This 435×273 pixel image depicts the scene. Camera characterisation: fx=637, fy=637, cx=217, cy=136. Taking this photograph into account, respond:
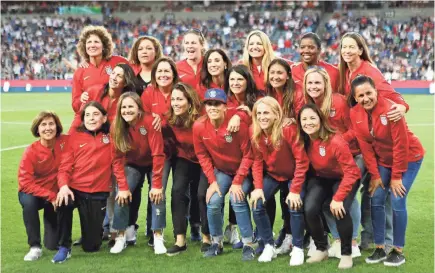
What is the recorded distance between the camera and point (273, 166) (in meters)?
6.11

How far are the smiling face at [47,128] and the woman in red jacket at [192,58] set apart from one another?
151cm

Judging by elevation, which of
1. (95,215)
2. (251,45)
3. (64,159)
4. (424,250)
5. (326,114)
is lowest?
(424,250)

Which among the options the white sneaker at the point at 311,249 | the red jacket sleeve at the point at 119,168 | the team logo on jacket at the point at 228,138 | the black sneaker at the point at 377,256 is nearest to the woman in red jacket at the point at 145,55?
the red jacket sleeve at the point at 119,168

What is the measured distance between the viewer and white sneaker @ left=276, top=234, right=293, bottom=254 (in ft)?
20.8

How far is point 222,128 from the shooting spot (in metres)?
6.20

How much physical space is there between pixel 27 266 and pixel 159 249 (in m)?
1.28

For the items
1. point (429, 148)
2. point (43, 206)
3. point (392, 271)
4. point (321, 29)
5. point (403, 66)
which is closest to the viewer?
point (392, 271)

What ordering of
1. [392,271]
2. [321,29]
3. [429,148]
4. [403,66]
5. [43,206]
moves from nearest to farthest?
[392,271], [43,206], [429,148], [403,66], [321,29]

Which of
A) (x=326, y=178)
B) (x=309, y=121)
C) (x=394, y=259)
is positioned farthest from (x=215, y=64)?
(x=394, y=259)

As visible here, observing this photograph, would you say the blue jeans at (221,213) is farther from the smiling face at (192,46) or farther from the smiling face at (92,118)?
the smiling face at (192,46)

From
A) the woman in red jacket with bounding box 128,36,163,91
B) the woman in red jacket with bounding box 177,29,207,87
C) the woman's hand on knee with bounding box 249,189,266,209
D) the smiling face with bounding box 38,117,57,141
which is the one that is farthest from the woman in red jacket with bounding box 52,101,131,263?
the woman's hand on knee with bounding box 249,189,266,209

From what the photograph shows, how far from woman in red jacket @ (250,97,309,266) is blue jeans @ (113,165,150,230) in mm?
1296

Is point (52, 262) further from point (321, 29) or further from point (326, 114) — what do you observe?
point (321, 29)

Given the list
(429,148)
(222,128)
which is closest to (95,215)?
(222,128)
